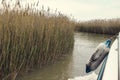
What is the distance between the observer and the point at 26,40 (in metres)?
6.14

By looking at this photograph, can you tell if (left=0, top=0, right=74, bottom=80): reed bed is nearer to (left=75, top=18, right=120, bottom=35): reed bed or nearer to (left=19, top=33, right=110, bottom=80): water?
(left=19, top=33, right=110, bottom=80): water

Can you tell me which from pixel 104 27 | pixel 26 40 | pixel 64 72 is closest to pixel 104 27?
pixel 104 27

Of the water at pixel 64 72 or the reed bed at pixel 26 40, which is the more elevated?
the reed bed at pixel 26 40

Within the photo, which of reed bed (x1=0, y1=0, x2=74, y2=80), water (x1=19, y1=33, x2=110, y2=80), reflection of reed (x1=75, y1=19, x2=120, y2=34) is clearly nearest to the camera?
reed bed (x1=0, y1=0, x2=74, y2=80)

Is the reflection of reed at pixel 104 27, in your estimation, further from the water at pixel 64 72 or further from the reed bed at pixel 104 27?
the water at pixel 64 72

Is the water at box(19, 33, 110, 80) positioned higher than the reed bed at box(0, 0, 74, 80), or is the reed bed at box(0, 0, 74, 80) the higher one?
the reed bed at box(0, 0, 74, 80)

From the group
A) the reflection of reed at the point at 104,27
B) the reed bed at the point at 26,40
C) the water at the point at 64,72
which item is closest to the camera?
the reed bed at the point at 26,40

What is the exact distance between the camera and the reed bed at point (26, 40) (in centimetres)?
543

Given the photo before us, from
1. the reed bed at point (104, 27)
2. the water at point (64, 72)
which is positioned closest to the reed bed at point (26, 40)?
the water at point (64, 72)

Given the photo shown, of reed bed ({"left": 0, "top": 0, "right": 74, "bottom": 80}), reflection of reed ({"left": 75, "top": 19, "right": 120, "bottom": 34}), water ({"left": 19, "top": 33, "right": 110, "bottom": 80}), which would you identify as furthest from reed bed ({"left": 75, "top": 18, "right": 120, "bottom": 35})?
reed bed ({"left": 0, "top": 0, "right": 74, "bottom": 80})

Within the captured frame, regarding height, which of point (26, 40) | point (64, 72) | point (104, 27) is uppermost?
point (26, 40)

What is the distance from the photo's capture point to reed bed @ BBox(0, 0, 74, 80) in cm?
543

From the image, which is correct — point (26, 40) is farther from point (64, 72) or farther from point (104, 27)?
point (104, 27)

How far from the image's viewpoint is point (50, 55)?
750 cm
